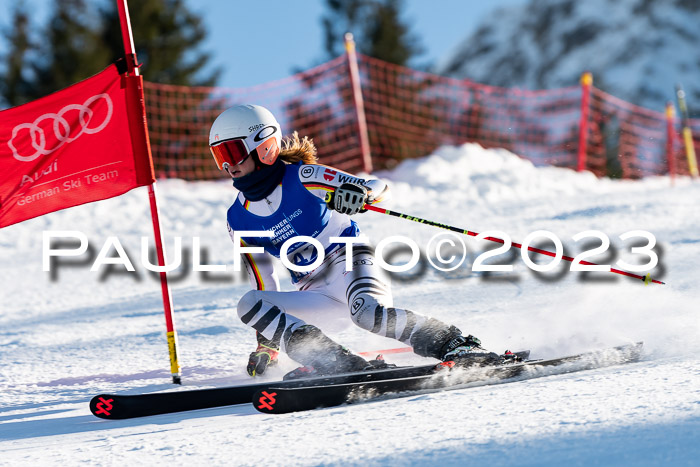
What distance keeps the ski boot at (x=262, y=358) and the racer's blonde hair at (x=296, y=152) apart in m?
0.90

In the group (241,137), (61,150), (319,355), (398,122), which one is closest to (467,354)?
(319,355)

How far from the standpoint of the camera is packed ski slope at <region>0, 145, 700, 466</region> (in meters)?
2.45

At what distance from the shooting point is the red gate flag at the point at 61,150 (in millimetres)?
4047

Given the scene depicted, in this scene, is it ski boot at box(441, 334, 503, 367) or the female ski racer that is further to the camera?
the female ski racer

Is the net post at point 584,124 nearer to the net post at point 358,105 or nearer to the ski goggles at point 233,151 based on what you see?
the net post at point 358,105

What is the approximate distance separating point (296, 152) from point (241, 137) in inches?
13.4

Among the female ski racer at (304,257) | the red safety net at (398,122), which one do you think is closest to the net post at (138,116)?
the female ski racer at (304,257)

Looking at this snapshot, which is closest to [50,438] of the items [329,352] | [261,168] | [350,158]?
[329,352]

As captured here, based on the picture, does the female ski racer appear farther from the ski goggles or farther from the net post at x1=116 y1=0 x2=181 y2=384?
the net post at x1=116 y1=0 x2=181 y2=384

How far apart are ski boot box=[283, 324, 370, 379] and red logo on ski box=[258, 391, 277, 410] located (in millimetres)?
471

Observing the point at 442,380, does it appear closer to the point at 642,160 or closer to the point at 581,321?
the point at 581,321

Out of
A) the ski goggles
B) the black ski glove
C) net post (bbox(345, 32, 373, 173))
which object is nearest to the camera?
the black ski glove

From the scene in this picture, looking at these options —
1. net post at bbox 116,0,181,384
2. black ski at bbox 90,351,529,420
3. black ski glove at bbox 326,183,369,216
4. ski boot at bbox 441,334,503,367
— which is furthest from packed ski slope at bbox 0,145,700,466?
black ski glove at bbox 326,183,369,216

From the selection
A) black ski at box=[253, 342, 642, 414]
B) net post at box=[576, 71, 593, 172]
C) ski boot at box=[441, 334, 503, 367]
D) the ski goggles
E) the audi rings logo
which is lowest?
black ski at box=[253, 342, 642, 414]
